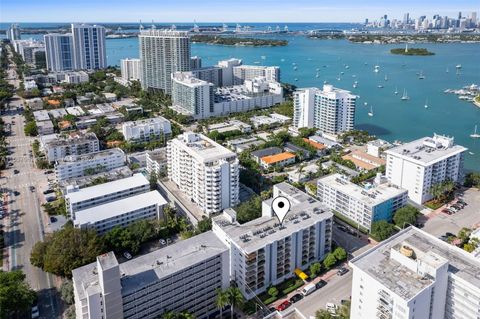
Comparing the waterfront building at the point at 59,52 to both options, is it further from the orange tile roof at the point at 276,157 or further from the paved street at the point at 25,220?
the orange tile roof at the point at 276,157

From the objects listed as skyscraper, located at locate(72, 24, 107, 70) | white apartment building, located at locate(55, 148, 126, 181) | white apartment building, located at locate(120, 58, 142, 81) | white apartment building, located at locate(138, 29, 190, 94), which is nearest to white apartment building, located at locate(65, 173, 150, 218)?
white apartment building, located at locate(55, 148, 126, 181)

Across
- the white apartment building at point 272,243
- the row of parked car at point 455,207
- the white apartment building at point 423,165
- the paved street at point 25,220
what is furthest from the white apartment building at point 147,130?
the row of parked car at point 455,207

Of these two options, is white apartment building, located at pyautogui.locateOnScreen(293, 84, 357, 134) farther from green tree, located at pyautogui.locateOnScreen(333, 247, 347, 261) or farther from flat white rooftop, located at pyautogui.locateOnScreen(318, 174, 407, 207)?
green tree, located at pyautogui.locateOnScreen(333, 247, 347, 261)

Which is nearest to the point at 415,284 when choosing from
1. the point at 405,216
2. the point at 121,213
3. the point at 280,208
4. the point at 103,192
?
the point at 280,208

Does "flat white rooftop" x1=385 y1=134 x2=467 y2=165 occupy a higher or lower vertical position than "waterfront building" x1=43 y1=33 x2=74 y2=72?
lower

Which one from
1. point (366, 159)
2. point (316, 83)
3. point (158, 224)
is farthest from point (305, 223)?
point (316, 83)
